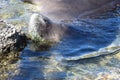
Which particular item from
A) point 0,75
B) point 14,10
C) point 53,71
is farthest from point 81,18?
point 0,75

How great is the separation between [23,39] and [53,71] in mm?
908

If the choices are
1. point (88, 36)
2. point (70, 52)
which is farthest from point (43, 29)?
point (88, 36)

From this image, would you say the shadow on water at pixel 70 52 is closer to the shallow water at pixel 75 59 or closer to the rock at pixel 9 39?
the shallow water at pixel 75 59

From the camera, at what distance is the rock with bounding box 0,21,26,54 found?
521cm

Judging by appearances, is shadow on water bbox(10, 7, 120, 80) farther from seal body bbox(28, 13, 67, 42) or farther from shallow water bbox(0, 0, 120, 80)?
seal body bbox(28, 13, 67, 42)

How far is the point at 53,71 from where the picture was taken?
16.4ft

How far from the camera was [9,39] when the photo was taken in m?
5.28

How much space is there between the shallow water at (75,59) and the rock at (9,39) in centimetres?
16

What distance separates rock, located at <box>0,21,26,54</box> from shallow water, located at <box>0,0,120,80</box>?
156 mm

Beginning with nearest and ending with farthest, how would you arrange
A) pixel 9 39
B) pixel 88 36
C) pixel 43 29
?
pixel 9 39
pixel 43 29
pixel 88 36

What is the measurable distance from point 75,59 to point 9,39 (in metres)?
1.06

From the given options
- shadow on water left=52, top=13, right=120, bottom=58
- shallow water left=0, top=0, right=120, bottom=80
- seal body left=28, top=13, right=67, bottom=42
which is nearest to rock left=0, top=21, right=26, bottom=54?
shallow water left=0, top=0, right=120, bottom=80

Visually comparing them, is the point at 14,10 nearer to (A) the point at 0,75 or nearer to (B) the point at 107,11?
(B) the point at 107,11

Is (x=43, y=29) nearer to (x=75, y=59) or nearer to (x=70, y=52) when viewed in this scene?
(x=70, y=52)
